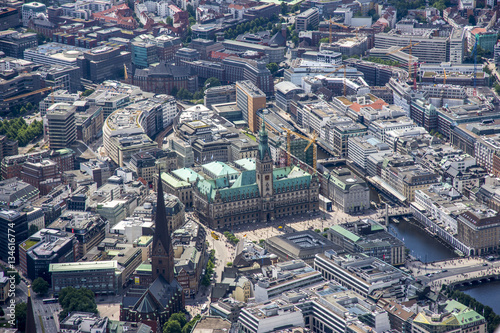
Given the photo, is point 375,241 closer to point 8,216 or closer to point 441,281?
point 441,281

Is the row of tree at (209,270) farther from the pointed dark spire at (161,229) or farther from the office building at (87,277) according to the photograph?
the pointed dark spire at (161,229)

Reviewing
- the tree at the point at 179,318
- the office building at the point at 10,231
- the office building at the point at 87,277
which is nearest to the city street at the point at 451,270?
the tree at the point at 179,318

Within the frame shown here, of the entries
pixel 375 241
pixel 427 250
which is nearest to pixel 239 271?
pixel 375 241

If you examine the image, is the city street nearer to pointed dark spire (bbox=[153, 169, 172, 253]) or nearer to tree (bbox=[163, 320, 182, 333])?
tree (bbox=[163, 320, 182, 333])

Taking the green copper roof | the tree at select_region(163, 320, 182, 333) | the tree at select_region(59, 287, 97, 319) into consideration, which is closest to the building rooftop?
the tree at select_region(59, 287, 97, 319)

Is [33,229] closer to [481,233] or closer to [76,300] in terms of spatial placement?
[76,300]
